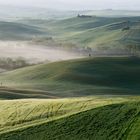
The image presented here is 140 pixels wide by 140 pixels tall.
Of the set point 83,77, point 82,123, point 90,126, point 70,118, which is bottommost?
point 83,77

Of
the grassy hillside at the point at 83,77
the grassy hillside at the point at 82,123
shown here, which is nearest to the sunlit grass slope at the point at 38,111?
the grassy hillside at the point at 82,123

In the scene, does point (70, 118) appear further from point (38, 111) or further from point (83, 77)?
point (83, 77)

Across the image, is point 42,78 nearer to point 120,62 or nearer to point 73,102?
point 120,62

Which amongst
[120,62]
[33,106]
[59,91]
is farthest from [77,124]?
[120,62]

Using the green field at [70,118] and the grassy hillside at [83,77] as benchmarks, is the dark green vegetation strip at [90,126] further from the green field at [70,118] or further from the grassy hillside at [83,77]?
the grassy hillside at [83,77]

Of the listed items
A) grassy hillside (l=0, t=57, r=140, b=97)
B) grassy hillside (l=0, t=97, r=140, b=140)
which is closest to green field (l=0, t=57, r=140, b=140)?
grassy hillside (l=0, t=97, r=140, b=140)

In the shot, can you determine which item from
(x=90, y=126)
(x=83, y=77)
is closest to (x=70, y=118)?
(x=90, y=126)
